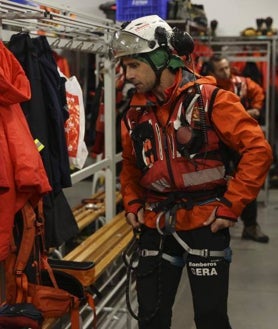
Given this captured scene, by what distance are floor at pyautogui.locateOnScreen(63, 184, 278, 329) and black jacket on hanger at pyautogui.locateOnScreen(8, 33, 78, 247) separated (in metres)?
0.94

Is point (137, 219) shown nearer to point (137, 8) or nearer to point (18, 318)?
point (18, 318)

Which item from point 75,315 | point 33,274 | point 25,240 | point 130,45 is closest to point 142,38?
point 130,45

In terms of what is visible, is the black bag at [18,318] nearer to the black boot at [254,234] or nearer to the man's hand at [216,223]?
the man's hand at [216,223]

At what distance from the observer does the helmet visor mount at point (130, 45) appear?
2.44 meters

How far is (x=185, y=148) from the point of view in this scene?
2.44 m

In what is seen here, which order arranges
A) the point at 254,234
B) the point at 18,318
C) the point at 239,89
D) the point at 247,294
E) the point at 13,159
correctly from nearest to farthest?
the point at 18,318 < the point at 13,159 < the point at 247,294 < the point at 254,234 < the point at 239,89

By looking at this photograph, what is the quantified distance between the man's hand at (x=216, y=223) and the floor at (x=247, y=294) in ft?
3.96

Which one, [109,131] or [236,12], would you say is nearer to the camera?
[109,131]

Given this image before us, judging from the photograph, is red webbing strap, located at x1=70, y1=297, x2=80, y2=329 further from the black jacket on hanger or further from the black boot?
the black boot

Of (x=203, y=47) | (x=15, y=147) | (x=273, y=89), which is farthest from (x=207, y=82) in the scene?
(x=273, y=89)

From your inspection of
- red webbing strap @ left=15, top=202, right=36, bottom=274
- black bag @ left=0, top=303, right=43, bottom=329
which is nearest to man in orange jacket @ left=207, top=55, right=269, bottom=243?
Result: red webbing strap @ left=15, top=202, right=36, bottom=274

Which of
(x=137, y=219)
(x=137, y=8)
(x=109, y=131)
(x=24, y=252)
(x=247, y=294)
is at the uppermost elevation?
(x=137, y=8)

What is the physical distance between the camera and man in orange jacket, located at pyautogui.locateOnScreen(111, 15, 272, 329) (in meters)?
2.41

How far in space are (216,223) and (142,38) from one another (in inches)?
32.1
